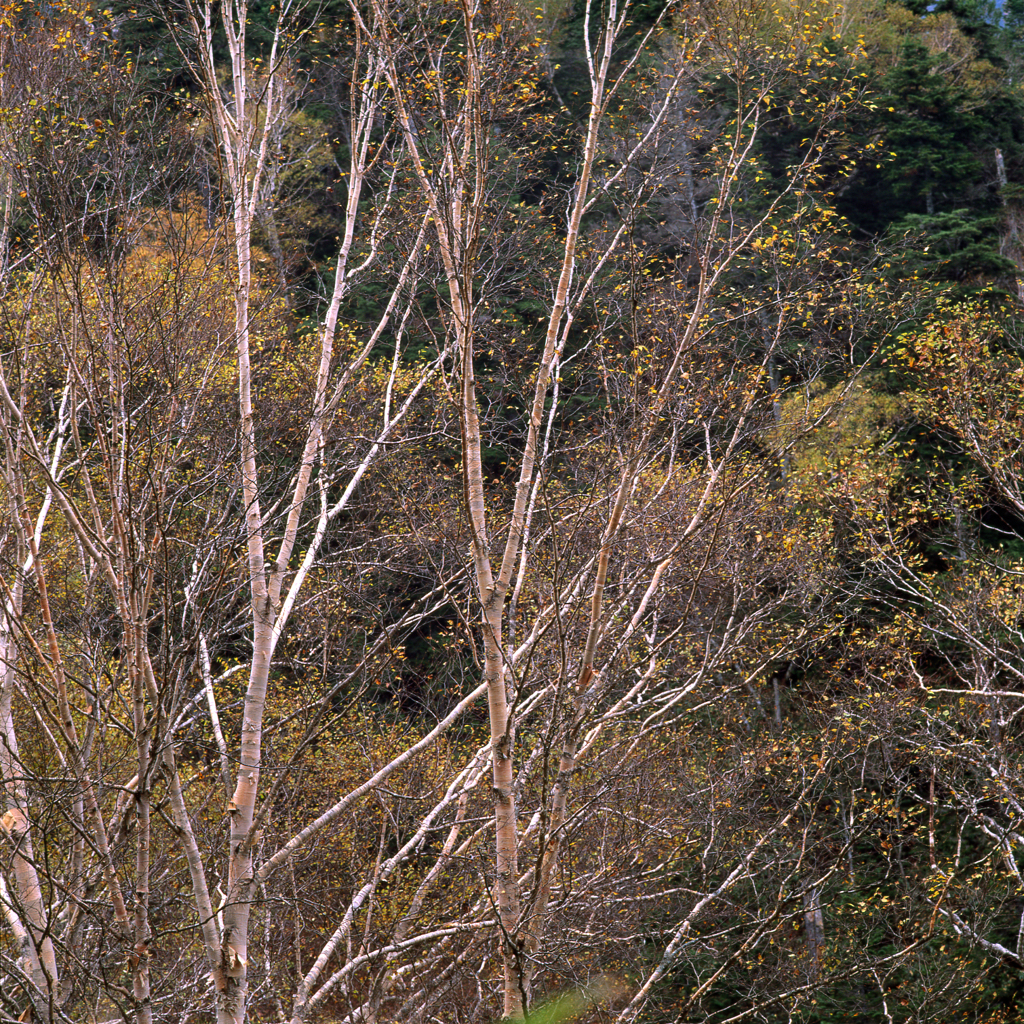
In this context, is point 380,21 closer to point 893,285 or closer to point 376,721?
point 376,721

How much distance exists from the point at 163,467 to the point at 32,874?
2354 millimetres

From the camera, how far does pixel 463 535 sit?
315 inches

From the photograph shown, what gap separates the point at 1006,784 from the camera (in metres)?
9.47

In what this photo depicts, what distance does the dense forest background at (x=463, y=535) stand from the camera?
15.0 feet

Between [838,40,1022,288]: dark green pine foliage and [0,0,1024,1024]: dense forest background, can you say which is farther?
[838,40,1022,288]: dark green pine foliage

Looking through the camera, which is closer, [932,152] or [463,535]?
[463,535]

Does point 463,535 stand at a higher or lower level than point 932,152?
lower

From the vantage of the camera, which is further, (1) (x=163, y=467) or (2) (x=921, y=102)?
(2) (x=921, y=102)

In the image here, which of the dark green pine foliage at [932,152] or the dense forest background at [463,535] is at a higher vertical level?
the dark green pine foliage at [932,152]

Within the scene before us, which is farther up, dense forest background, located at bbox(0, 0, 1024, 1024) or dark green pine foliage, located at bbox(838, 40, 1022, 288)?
dark green pine foliage, located at bbox(838, 40, 1022, 288)

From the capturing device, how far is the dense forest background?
15.0 feet

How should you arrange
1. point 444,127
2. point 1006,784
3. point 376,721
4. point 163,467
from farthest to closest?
1. point 376,721
2. point 1006,784
3. point 444,127
4. point 163,467

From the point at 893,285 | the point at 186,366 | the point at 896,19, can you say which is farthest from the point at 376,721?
the point at 896,19

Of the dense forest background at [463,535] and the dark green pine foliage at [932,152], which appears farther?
the dark green pine foliage at [932,152]
